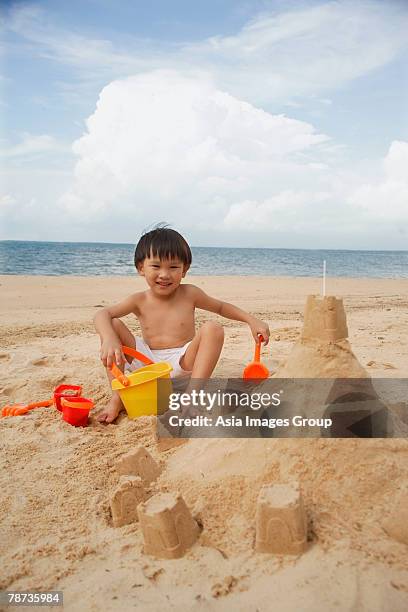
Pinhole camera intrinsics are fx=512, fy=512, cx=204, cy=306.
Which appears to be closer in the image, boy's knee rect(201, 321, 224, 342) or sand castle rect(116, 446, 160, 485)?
sand castle rect(116, 446, 160, 485)

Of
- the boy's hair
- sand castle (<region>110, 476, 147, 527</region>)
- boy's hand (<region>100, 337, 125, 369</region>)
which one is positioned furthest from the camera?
the boy's hair

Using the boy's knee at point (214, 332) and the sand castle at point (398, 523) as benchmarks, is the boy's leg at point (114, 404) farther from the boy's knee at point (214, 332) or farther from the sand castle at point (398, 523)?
the sand castle at point (398, 523)

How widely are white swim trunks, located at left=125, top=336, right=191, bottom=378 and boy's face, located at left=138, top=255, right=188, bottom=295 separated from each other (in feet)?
1.11

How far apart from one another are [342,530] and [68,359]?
2966 millimetres

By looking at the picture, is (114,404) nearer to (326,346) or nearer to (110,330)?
(110,330)

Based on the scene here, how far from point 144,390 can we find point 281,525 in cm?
126

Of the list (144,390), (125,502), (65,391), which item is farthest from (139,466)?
(65,391)

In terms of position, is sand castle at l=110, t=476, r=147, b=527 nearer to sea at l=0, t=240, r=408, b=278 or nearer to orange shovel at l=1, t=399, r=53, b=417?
orange shovel at l=1, t=399, r=53, b=417

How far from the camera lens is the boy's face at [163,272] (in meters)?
2.96

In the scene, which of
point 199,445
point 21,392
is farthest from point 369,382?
point 21,392

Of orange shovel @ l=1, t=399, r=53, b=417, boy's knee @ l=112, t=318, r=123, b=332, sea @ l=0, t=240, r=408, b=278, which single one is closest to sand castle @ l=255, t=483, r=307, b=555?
boy's knee @ l=112, t=318, r=123, b=332

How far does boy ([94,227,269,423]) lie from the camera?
2750mm

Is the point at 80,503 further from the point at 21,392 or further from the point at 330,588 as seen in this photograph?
the point at 21,392

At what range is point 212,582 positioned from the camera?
1.35 m
